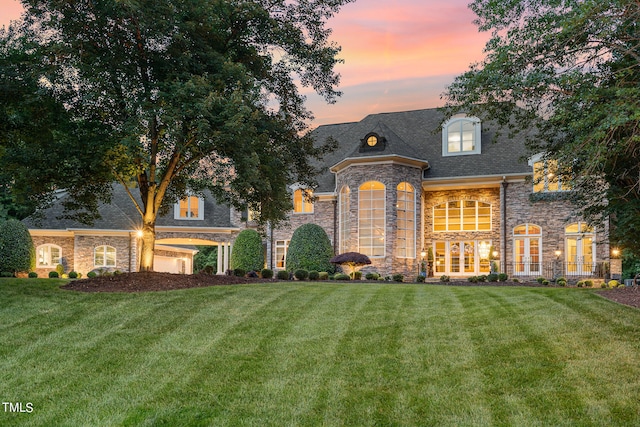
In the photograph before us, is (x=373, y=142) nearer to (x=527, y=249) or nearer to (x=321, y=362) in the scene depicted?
(x=527, y=249)

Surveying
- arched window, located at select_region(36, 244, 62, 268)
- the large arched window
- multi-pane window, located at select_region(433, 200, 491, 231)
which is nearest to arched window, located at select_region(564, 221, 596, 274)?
multi-pane window, located at select_region(433, 200, 491, 231)

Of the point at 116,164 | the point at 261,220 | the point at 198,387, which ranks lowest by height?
the point at 198,387

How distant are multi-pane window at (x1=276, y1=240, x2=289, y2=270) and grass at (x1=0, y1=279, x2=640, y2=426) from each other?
58.1 ft

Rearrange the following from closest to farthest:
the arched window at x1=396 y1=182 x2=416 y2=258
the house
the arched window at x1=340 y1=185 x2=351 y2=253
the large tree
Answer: the large tree → the house → the arched window at x1=396 y1=182 x2=416 y2=258 → the arched window at x1=340 y1=185 x2=351 y2=253

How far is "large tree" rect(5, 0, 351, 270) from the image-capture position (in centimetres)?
1325

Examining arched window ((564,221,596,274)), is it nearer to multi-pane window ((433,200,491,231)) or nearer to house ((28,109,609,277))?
house ((28,109,609,277))

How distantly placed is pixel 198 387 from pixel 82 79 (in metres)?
9.42

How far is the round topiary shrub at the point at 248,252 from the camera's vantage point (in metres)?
28.8

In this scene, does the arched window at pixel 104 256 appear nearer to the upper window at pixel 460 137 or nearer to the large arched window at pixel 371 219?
the large arched window at pixel 371 219

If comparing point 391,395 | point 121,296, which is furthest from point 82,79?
point 391,395

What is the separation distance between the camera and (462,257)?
27.1m

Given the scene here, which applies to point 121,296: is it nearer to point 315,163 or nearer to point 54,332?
point 54,332

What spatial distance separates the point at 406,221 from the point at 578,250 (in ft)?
24.4

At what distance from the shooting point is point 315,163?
3086 cm
